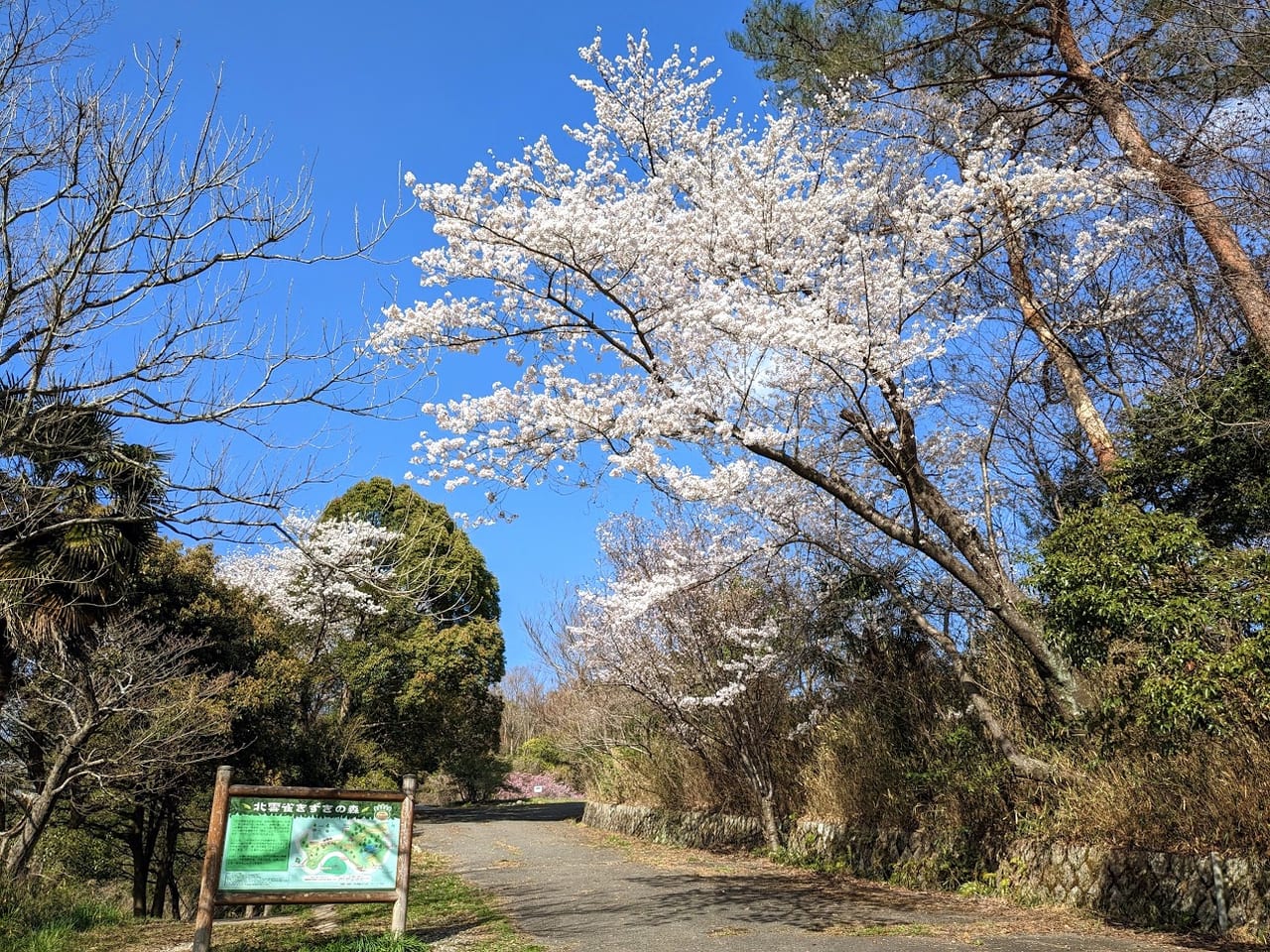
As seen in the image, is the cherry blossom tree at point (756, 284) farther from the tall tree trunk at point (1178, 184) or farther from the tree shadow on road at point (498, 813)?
the tree shadow on road at point (498, 813)

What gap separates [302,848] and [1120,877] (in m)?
6.17

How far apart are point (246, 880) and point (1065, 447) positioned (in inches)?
391

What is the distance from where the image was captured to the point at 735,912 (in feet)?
23.2

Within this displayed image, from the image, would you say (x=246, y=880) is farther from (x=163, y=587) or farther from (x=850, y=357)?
(x=163, y=587)

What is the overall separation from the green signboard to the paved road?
1.36 meters

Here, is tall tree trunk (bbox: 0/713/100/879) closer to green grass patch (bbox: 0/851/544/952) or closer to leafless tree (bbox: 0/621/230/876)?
leafless tree (bbox: 0/621/230/876)

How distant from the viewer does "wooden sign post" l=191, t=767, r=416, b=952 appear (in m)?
5.75

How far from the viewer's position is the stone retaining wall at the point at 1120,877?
570cm

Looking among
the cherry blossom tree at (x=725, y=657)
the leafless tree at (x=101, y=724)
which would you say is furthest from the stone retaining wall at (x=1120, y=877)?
the leafless tree at (x=101, y=724)

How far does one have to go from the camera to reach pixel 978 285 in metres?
10.7

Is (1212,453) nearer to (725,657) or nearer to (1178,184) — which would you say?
(1178,184)

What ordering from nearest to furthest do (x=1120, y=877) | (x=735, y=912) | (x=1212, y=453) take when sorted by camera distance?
1. (x=1120, y=877)
2. (x=735, y=912)
3. (x=1212, y=453)

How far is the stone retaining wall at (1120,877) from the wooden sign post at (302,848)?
5332mm

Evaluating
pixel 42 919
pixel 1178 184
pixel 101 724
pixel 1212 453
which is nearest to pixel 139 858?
pixel 101 724
